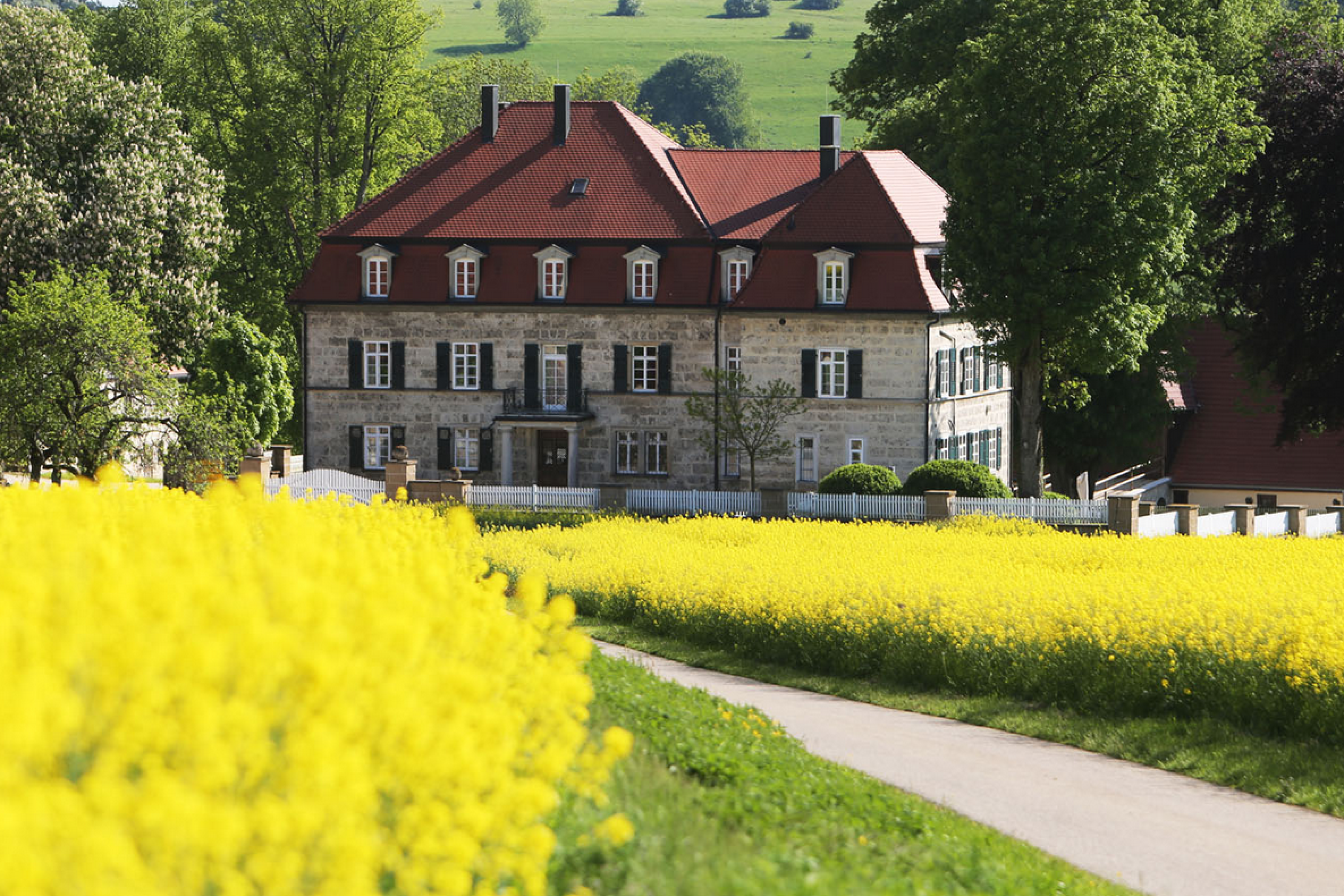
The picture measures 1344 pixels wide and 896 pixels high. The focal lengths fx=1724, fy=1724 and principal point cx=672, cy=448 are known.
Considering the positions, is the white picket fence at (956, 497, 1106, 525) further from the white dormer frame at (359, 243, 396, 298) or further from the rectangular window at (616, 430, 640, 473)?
the white dormer frame at (359, 243, 396, 298)

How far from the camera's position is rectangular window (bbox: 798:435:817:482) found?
53.0 metres

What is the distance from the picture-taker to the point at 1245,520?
44000 millimetres

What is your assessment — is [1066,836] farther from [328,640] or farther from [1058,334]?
[1058,334]

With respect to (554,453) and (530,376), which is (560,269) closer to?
(530,376)

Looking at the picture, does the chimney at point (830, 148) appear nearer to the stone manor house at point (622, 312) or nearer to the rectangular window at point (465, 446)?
the stone manor house at point (622, 312)

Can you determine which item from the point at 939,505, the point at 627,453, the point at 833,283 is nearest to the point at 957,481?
the point at 939,505

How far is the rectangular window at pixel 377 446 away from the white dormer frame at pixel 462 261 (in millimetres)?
4972

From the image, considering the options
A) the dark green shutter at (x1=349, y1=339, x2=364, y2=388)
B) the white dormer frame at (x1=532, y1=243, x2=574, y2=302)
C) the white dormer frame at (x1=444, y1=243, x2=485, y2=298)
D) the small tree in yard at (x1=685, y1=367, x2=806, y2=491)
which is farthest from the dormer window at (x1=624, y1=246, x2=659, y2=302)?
the dark green shutter at (x1=349, y1=339, x2=364, y2=388)

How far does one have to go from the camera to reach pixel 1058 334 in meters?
46.9

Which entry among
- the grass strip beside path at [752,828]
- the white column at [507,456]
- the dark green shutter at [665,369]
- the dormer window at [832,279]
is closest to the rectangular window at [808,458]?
the dormer window at [832,279]

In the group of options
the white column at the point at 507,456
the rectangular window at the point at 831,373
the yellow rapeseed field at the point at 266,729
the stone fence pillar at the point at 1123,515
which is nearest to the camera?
the yellow rapeseed field at the point at 266,729

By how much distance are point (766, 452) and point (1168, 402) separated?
15528 millimetres

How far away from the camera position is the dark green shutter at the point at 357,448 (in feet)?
184

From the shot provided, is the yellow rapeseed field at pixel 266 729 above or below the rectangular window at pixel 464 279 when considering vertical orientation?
below
